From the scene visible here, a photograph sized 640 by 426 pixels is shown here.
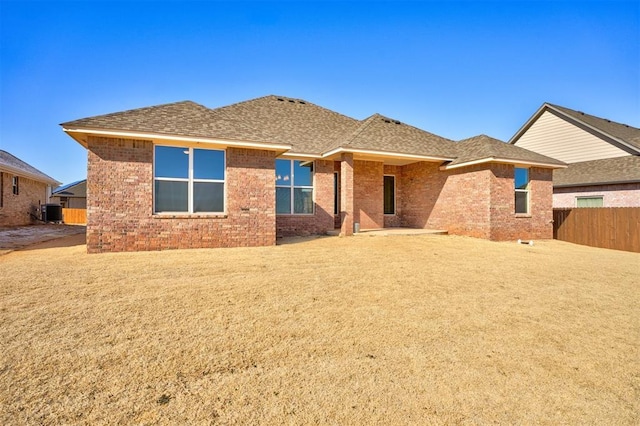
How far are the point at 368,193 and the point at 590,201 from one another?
13624 mm

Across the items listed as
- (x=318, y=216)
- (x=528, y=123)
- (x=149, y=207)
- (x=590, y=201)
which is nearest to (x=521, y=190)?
(x=590, y=201)

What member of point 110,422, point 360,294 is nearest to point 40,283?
point 110,422

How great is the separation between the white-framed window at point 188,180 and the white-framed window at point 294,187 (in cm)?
335

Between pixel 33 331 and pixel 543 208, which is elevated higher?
pixel 543 208

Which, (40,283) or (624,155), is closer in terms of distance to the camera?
(40,283)

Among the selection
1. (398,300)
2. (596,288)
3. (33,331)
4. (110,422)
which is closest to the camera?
(110,422)

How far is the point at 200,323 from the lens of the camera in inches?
149

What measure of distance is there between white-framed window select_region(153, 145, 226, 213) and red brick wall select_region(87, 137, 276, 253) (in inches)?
9.7

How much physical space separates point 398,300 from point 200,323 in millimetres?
2922

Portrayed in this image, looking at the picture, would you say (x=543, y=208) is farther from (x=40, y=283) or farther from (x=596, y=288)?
(x=40, y=283)

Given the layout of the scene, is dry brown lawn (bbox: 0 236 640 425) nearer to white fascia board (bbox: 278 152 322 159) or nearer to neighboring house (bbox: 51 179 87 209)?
white fascia board (bbox: 278 152 322 159)

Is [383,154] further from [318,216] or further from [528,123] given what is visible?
[528,123]

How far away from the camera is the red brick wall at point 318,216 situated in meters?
12.9

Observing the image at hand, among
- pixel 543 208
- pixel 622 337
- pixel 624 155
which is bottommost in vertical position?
pixel 622 337
